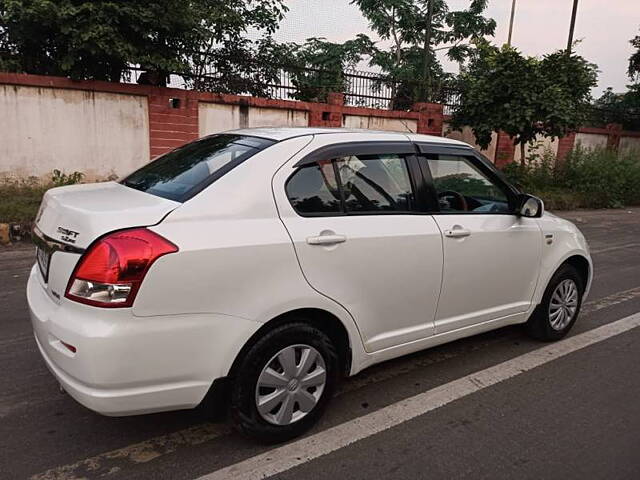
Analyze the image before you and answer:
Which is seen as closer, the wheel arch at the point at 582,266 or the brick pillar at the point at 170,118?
the wheel arch at the point at 582,266

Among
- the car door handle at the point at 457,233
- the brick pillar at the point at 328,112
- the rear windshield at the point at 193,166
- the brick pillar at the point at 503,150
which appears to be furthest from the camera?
the brick pillar at the point at 503,150

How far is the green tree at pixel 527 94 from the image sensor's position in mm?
11859

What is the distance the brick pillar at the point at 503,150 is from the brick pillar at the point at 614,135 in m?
5.59

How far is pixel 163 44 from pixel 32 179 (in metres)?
3.26

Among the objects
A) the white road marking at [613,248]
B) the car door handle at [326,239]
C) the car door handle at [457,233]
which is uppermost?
the car door handle at [326,239]

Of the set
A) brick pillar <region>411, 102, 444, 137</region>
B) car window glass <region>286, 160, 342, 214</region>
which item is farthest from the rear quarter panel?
brick pillar <region>411, 102, 444, 137</region>

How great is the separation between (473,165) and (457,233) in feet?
2.17

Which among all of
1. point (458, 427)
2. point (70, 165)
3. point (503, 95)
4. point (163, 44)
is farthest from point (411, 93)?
point (458, 427)

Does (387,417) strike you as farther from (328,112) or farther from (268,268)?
(328,112)

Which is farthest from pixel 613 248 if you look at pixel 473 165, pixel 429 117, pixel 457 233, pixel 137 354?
pixel 137 354

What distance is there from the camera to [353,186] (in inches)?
115

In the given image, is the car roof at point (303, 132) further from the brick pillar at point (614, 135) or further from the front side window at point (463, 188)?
the brick pillar at point (614, 135)

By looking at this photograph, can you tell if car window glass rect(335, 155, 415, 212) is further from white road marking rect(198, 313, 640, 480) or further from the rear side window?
white road marking rect(198, 313, 640, 480)

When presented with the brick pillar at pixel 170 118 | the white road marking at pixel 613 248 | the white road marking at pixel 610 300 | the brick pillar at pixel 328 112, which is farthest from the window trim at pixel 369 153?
the brick pillar at pixel 328 112
